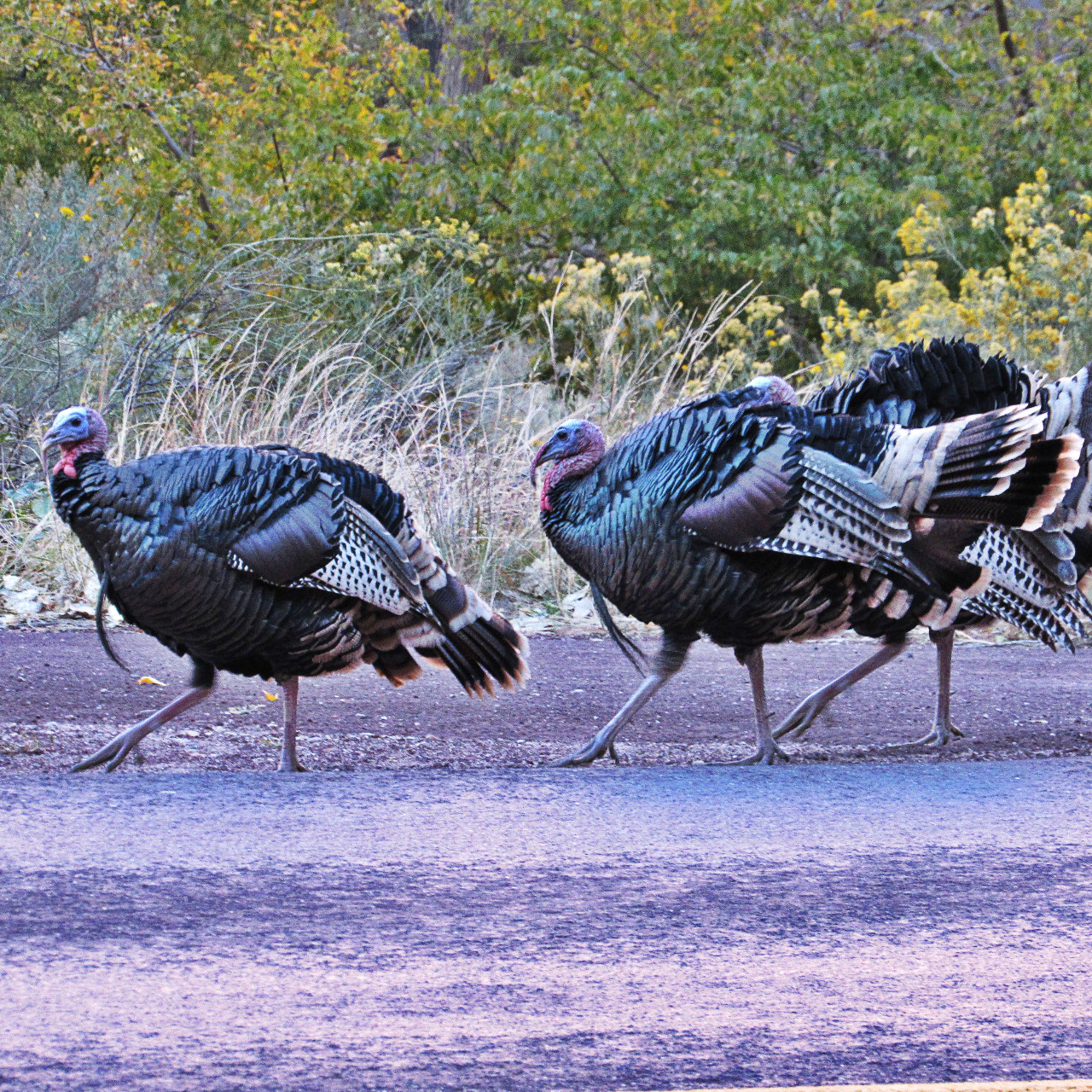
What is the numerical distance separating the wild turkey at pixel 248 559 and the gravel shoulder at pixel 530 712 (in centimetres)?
47

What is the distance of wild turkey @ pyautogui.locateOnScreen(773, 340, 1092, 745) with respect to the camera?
5387 millimetres

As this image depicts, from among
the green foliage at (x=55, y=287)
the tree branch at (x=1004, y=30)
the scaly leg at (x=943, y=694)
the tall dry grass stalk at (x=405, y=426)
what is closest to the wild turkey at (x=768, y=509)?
the scaly leg at (x=943, y=694)

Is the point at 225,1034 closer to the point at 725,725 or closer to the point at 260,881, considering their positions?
the point at 260,881

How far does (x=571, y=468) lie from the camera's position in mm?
5129

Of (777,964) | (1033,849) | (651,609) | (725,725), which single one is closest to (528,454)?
(725,725)

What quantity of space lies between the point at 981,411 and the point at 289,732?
8.22ft

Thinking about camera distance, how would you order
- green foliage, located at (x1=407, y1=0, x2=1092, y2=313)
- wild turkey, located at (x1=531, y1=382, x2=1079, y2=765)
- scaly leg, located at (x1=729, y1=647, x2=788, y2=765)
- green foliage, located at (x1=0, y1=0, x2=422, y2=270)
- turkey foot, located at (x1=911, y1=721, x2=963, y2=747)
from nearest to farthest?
wild turkey, located at (x1=531, y1=382, x2=1079, y2=765) → scaly leg, located at (x1=729, y1=647, x2=788, y2=765) → turkey foot, located at (x1=911, y1=721, x2=963, y2=747) → green foliage, located at (x1=407, y1=0, x2=1092, y2=313) → green foliage, located at (x1=0, y1=0, x2=422, y2=270)

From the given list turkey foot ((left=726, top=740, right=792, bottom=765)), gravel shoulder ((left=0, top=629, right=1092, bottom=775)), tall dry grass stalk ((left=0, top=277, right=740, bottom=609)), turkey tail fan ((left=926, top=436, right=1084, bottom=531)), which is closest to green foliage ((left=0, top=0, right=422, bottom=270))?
tall dry grass stalk ((left=0, top=277, right=740, bottom=609))

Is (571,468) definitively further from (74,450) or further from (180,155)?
(180,155)

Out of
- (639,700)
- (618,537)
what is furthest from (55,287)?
(639,700)

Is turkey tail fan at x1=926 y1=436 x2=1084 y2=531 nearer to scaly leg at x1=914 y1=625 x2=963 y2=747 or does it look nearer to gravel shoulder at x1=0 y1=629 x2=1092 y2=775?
scaly leg at x1=914 y1=625 x2=963 y2=747

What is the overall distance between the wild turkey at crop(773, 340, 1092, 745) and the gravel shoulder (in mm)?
351

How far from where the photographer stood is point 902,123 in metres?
14.1

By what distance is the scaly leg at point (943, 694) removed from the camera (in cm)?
551
